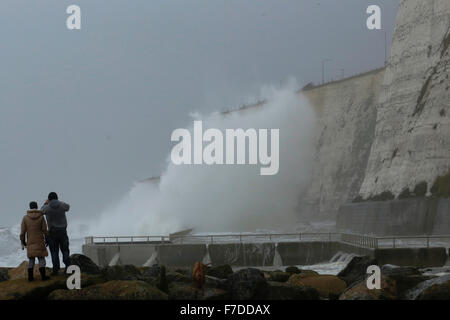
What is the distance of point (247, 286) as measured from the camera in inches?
443

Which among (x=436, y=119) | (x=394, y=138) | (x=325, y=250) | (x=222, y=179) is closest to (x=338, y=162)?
(x=222, y=179)

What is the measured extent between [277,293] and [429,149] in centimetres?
2618

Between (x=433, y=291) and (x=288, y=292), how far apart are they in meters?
2.25

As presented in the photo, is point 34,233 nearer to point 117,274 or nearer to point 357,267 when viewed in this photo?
point 117,274

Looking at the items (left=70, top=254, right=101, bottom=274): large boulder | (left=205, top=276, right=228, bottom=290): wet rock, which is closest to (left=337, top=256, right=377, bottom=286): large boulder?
(left=205, top=276, right=228, bottom=290): wet rock

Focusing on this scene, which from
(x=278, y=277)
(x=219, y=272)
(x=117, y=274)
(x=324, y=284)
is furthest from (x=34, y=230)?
(x=278, y=277)

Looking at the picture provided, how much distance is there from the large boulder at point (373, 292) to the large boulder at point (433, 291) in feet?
1.01

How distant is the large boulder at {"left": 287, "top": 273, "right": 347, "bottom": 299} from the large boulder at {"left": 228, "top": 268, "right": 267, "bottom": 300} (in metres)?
1.25

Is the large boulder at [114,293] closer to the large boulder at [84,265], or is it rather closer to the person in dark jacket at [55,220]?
the person in dark jacket at [55,220]

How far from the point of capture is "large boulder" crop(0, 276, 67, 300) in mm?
10719

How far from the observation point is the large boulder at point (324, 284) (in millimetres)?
12414

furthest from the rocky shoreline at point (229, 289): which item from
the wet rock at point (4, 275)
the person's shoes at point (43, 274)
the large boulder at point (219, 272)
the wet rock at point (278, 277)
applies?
the wet rock at point (4, 275)

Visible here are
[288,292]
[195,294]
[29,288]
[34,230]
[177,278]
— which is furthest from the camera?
[177,278]
